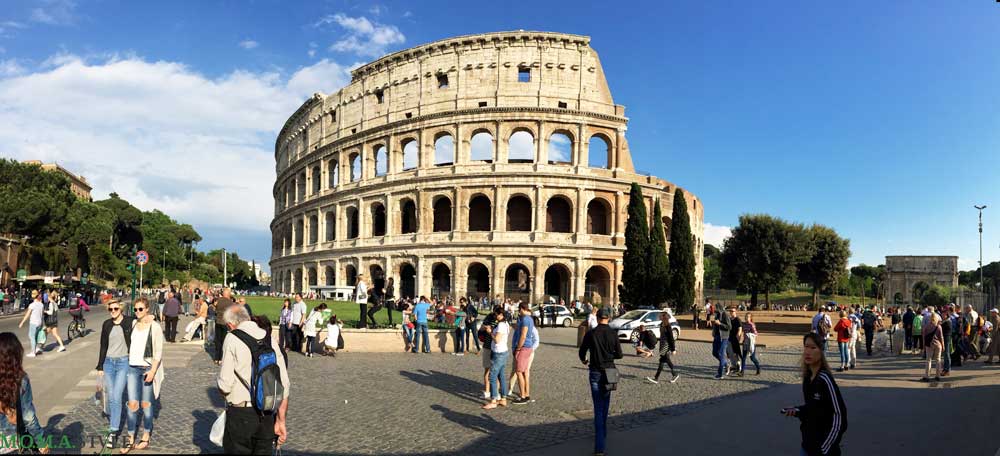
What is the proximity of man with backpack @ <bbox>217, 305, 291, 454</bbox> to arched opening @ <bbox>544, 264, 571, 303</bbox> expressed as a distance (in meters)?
34.6

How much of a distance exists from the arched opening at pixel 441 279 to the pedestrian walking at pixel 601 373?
3334 cm

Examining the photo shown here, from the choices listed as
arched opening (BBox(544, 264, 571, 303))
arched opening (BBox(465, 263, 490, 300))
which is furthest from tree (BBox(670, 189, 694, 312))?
arched opening (BBox(465, 263, 490, 300))

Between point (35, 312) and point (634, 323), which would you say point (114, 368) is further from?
point (634, 323)

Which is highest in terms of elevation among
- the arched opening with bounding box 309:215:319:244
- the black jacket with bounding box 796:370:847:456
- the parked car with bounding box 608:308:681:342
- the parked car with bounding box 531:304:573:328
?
the arched opening with bounding box 309:215:319:244

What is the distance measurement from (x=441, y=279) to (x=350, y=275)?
298 inches

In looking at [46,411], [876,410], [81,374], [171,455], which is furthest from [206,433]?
[876,410]

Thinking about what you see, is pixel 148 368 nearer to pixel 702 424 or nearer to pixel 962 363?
pixel 702 424

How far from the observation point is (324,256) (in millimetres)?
46000

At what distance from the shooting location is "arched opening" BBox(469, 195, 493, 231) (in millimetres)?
41500

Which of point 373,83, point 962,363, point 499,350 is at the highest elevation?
point 373,83

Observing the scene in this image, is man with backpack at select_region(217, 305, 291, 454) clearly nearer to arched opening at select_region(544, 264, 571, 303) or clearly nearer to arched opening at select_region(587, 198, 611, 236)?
arched opening at select_region(544, 264, 571, 303)

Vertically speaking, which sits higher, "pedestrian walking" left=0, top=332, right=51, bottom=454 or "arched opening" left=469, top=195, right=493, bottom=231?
"arched opening" left=469, top=195, right=493, bottom=231

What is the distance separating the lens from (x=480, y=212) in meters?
41.7

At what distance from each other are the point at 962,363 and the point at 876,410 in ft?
33.6
